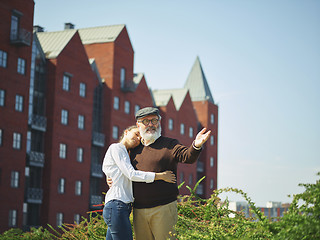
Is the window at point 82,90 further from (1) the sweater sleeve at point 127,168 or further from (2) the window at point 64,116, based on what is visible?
(1) the sweater sleeve at point 127,168

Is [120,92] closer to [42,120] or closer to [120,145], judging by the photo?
[42,120]

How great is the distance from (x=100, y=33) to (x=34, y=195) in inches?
716

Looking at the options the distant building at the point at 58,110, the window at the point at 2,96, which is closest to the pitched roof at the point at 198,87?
the distant building at the point at 58,110

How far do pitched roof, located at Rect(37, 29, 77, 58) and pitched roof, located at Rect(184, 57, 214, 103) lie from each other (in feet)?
85.5

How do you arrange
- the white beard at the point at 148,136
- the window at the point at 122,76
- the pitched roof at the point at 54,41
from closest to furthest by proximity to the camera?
the white beard at the point at 148,136 → the pitched roof at the point at 54,41 → the window at the point at 122,76

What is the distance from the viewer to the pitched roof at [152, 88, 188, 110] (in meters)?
59.6

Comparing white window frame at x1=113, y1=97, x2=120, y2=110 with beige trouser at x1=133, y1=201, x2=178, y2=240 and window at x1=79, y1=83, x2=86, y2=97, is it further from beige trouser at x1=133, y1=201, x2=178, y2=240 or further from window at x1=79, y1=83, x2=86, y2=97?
beige trouser at x1=133, y1=201, x2=178, y2=240

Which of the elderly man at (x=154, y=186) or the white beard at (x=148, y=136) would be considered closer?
the elderly man at (x=154, y=186)

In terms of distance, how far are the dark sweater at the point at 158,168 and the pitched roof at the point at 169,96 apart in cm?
5204

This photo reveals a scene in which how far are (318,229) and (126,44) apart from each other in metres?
48.7

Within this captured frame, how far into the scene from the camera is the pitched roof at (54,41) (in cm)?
4316

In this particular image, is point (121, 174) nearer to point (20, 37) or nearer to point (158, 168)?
point (158, 168)

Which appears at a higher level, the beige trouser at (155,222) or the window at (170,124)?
the window at (170,124)

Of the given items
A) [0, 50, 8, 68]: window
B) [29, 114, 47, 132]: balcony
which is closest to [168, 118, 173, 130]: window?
[29, 114, 47, 132]: balcony
